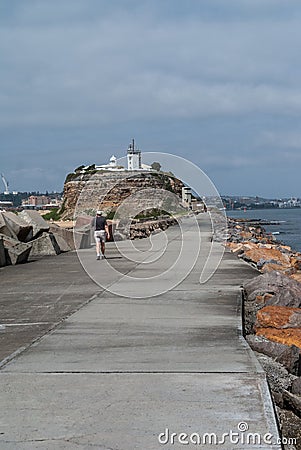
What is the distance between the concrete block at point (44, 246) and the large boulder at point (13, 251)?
71.0 inches

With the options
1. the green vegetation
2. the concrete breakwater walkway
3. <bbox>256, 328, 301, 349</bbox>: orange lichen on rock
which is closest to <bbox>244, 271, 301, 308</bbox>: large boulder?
the concrete breakwater walkway

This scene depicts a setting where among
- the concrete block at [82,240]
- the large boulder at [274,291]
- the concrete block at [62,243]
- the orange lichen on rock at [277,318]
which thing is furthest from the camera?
the concrete block at [82,240]

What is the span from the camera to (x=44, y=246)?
1695cm

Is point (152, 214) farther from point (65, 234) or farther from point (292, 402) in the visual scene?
point (292, 402)

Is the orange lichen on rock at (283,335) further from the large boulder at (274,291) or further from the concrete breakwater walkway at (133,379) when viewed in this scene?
the large boulder at (274,291)

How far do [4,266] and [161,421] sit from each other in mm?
10825

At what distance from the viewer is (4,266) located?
46.6 ft

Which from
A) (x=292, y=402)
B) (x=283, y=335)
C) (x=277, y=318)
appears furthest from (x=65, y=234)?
(x=292, y=402)

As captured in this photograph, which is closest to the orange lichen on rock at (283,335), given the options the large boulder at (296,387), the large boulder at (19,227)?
the large boulder at (296,387)

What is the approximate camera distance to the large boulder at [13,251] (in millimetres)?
14500

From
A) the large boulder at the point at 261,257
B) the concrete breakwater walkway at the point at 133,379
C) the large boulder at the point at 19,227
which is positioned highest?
the large boulder at the point at 19,227

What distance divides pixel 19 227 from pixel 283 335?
987cm

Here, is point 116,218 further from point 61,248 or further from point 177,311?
point 177,311

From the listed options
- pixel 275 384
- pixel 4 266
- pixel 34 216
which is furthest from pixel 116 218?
pixel 275 384
